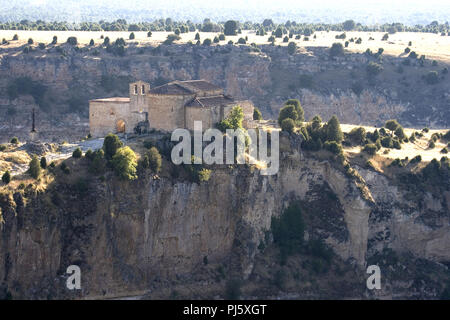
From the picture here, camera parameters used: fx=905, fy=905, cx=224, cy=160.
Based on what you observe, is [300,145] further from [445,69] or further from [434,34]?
[434,34]

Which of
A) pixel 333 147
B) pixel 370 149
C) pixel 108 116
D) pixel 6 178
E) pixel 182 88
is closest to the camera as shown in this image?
pixel 6 178

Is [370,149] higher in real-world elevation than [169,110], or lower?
lower

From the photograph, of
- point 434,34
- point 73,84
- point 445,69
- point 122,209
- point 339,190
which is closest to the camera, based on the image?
point 122,209

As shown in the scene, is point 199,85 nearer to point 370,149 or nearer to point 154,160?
point 154,160

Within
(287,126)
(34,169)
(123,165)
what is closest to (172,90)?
(123,165)

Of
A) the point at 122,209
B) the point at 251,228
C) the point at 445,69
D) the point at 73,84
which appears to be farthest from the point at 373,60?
the point at 122,209

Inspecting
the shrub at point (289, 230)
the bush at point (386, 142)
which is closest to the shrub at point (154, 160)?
the shrub at point (289, 230)
